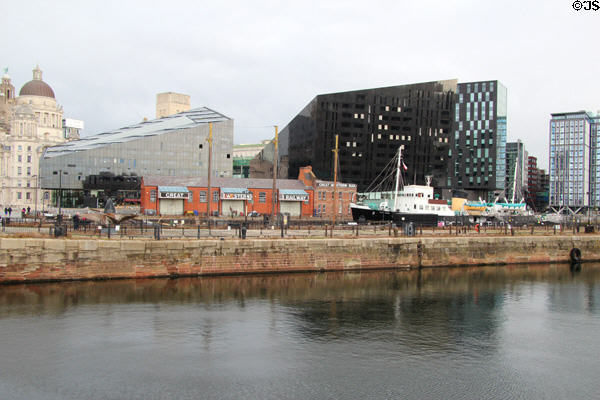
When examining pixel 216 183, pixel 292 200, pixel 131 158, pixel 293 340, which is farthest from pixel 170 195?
pixel 293 340

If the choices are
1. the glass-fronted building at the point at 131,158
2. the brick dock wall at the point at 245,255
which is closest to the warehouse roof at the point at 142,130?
the glass-fronted building at the point at 131,158

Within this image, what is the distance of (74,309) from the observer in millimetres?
30047

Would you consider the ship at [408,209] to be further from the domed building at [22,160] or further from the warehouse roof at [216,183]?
the domed building at [22,160]

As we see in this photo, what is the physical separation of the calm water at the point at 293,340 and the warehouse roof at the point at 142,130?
7500 centimetres

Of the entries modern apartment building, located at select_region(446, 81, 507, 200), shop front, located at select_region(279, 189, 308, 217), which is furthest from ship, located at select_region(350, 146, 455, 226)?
modern apartment building, located at select_region(446, 81, 507, 200)

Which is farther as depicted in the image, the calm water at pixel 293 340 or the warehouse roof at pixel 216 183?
the warehouse roof at pixel 216 183

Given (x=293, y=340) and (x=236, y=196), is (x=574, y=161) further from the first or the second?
(x=293, y=340)

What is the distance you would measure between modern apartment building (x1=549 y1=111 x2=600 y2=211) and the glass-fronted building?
423 feet

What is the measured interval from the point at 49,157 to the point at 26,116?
94.2 feet

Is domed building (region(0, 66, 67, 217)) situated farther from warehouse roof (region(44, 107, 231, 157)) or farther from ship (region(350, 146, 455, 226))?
ship (region(350, 146, 455, 226))

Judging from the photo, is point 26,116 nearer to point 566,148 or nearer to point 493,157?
point 493,157

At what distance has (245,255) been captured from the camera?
41.4 m

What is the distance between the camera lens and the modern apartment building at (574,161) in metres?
180

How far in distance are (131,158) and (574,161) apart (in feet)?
504
